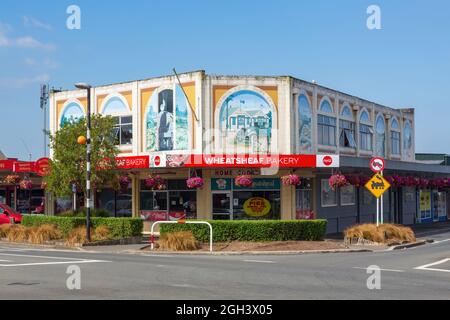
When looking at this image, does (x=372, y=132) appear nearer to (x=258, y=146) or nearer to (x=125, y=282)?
(x=258, y=146)

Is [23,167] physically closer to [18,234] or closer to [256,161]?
[18,234]

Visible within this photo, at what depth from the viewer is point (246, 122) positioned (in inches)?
1174

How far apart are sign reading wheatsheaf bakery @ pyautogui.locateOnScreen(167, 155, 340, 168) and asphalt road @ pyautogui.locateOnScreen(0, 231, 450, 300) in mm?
7707

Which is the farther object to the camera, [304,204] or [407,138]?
[407,138]

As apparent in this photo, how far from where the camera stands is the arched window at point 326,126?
32.6m

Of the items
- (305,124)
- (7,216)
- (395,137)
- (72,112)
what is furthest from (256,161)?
(395,137)

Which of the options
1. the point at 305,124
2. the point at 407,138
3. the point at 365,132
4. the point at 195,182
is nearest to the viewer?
the point at 195,182

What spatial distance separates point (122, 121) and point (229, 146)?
6.90 m

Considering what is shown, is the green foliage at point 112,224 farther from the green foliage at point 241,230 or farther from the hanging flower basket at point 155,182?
the hanging flower basket at point 155,182

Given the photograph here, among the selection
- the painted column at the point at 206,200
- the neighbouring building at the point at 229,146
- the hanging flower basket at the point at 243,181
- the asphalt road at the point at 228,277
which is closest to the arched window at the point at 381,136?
the neighbouring building at the point at 229,146

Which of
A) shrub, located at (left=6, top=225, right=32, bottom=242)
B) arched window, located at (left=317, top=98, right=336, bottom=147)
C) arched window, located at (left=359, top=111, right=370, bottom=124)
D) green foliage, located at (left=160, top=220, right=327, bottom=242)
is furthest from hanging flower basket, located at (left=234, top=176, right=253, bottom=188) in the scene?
arched window, located at (left=359, top=111, right=370, bottom=124)
